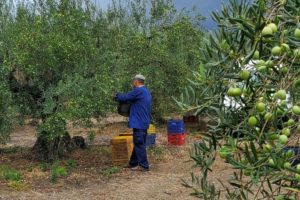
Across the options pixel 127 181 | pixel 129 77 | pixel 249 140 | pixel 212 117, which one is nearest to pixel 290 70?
pixel 249 140

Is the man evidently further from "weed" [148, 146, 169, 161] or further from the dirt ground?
"weed" [148, 146, 169, 161]

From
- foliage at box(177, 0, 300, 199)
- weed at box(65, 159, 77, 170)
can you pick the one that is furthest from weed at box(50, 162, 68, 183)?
foliage at box(177, 0, 300, 199)

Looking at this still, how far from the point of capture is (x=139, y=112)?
30.9 ft

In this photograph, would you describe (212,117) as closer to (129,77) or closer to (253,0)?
(253,0)

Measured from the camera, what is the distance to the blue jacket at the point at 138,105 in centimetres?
935

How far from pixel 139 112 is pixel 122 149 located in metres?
0.91

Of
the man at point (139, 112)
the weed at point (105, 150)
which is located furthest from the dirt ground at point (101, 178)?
the man at point (139, 112)

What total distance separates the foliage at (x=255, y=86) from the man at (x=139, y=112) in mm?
7332

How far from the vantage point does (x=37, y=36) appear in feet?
30.2

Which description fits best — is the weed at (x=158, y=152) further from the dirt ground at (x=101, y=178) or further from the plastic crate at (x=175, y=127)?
the plastic crate at (x=175, y=127)

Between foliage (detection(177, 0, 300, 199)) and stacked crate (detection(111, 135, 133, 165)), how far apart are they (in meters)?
7.90

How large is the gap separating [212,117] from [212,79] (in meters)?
0.18

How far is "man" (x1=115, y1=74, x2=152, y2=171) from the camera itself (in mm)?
9359

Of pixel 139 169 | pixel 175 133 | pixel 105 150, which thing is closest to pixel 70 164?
pixel 139 169
